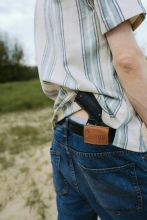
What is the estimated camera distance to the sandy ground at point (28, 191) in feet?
11.8

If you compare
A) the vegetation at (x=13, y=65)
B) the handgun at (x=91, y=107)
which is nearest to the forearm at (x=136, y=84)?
the handgun at (x=91, y=107)

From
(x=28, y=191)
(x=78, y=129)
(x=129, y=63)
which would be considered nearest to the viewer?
(x=129, y=63)

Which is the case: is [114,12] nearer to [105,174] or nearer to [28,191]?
[105,174]

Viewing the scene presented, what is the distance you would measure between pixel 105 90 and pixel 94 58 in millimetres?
109

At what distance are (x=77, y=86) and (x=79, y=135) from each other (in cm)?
16

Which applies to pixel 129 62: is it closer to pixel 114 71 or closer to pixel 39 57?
pixel 114 71

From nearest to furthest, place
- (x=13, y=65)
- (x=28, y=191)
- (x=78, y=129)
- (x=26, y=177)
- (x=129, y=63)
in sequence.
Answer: (x=129, y=63) < (x=78, y=129) < (x=28, y=191) < (x=26, y=177) < (x=13, y=65)

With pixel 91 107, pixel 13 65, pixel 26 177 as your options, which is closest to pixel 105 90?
pixel 91 107

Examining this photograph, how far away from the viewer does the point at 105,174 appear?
1334 mm

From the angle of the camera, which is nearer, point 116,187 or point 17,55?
point 116,187

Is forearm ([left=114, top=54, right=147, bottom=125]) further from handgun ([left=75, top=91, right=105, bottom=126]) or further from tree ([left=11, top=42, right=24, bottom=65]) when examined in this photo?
tree ([left=11, top=42, right=24, bottom=65])

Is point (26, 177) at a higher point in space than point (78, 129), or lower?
lower

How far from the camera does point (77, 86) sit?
52.6 inches

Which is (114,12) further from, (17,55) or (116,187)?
(17,55)
